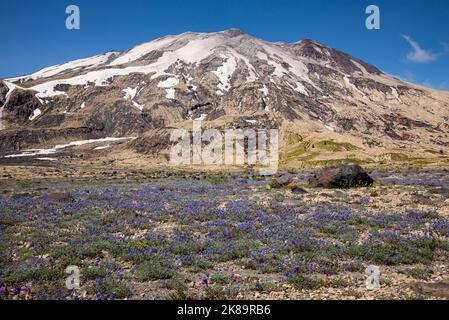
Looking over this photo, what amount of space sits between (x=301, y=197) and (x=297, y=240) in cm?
1301

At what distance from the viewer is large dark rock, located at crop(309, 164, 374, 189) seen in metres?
33.8

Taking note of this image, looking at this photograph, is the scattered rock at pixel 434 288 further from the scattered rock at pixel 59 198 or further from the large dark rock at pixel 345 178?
the large dark rock at pixel 345 178

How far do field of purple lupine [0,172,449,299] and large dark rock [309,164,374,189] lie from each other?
12.2 m

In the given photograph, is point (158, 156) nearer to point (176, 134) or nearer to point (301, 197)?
point (176, 134)

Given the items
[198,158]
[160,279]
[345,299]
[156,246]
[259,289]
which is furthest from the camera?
[198,158]

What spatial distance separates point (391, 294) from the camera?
29.3ft

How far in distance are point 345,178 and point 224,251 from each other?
78.4ft

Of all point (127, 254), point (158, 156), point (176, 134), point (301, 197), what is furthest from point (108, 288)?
point (176, 134)

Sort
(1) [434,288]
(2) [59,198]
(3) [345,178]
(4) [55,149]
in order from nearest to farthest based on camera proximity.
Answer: (1) [434,288]
(2) [59,198]
(3) [345,178]
(4) [55,149]

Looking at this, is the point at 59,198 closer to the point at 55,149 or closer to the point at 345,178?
the point at 345,178

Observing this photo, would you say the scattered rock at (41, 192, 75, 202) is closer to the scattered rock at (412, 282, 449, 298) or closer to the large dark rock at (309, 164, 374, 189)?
the large dark rock at (309, 164, 374, 189)

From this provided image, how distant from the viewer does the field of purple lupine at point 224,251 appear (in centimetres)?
942

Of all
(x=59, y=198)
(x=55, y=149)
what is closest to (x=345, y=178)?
(x=59, y=198)

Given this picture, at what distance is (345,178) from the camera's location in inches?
1329
